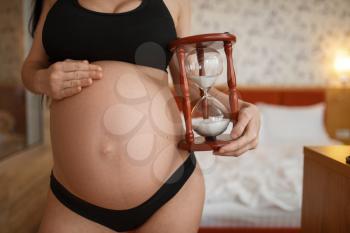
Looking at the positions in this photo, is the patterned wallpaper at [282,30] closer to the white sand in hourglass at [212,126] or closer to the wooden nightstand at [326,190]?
the wooden nightstand at [326,190]

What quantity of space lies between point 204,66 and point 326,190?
0.45m

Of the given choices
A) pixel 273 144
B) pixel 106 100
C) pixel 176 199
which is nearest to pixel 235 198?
pixel 176 199

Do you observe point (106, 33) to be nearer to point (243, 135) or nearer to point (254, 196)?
point (243, 135)

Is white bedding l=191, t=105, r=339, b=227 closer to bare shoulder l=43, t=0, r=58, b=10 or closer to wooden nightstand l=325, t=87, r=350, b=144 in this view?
bare shoulder l=43, t=0, r=58, b=10

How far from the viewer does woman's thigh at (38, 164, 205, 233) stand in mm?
723

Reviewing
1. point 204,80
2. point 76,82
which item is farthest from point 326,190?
point 76,82

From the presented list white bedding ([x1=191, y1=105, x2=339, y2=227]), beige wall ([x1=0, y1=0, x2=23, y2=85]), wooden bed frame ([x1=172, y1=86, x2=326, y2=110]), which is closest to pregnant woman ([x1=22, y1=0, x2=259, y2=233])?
white bedding ([x1=191, y1=105, x2=339, y2=227])

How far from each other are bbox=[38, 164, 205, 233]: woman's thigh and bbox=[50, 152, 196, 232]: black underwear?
1 centimetres

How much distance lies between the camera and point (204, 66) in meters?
0.73

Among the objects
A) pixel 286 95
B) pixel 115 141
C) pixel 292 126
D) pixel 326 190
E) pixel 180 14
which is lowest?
pixel 292 126

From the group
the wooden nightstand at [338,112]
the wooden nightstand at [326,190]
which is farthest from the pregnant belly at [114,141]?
the wooden nightstand at [338,112]

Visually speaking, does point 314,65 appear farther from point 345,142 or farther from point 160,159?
point 160,159

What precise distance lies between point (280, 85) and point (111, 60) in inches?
121

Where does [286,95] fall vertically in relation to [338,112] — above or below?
above
